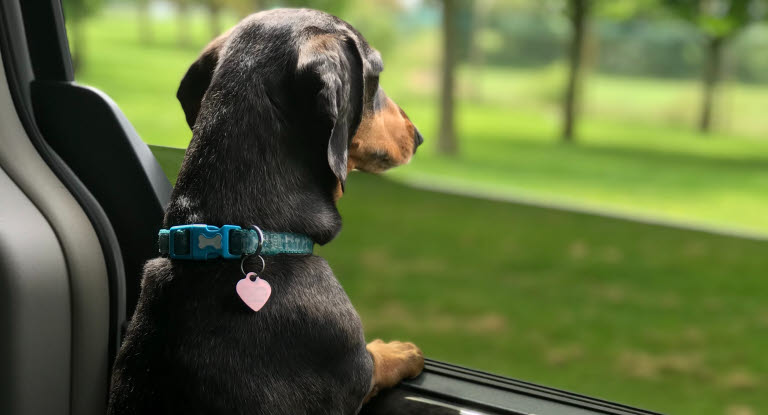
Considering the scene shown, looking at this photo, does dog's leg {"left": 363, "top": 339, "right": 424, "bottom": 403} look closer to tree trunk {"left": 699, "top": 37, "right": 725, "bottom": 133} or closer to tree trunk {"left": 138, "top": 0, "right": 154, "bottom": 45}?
tree trunk {"left": 138, "top": 0, "right": 154, "bottom": 45}

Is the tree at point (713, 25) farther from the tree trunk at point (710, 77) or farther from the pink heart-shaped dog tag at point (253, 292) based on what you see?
the pink heart-shaped dog tag at point (253, 292)

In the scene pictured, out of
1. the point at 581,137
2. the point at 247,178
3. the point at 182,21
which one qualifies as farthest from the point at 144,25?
the point at 581,137

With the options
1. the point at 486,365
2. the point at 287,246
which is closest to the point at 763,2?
the point at 486,365

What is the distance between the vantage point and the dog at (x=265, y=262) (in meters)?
1.22

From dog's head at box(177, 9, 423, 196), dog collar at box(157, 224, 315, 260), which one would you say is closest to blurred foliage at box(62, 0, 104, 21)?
dog's head at box(177, 9, 423, 196)

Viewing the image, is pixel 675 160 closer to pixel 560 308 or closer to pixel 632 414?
pixel 560 308

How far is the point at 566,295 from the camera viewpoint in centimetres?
603

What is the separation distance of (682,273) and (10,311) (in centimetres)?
579

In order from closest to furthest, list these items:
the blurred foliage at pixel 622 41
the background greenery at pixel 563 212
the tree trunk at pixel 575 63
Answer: the background greenery at pixel 563 212, the blurred foliage at pixel 622 41, the tree trunk at pixel 575 63

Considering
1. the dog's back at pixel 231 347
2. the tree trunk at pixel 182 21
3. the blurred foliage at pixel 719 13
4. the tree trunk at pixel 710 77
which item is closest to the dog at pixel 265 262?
the dog's back at pixel 231 347

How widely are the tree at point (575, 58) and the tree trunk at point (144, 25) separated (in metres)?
3.39

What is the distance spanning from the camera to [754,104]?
519 centimetres

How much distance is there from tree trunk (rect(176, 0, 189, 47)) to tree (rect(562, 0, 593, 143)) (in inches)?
132

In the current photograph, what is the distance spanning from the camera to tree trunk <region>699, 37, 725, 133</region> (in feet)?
16.9
